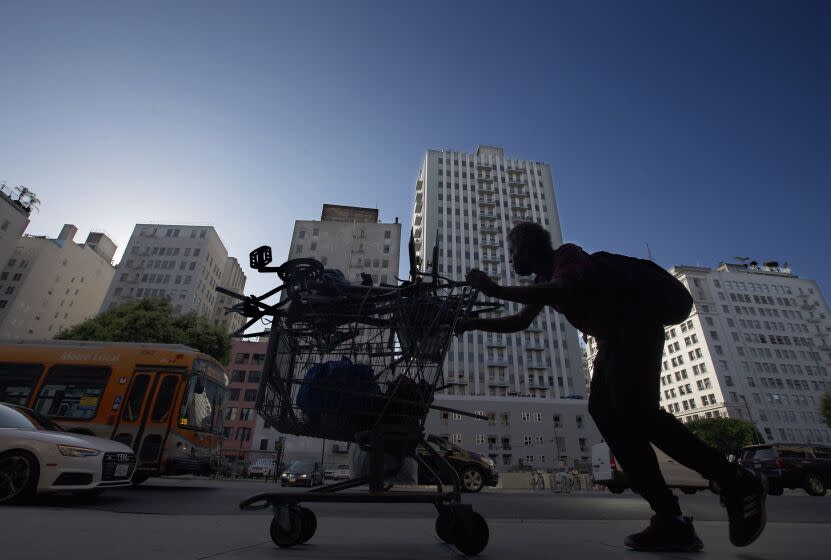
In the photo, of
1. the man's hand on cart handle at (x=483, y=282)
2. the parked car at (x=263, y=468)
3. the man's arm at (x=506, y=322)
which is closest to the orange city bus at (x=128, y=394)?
the man's arm at (x=506, y=322)

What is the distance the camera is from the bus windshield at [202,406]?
29.2ft

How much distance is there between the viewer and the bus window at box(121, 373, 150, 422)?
28.6ft

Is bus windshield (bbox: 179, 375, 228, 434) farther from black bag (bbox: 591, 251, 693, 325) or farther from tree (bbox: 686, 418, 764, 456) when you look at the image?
tree (bbox: 686, 418, 764, 456)

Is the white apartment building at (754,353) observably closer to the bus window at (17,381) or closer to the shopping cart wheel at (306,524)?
the shopping cart wheel at (306,524)

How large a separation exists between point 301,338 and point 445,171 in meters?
79.2

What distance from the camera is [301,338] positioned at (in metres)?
3.03

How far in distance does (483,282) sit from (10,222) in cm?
6943

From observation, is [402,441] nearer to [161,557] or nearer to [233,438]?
[161,557]

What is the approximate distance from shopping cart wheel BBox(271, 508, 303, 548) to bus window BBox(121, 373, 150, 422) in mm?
8240

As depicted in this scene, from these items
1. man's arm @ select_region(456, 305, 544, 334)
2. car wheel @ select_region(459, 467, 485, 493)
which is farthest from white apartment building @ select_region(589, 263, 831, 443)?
man's arm @ select_region(456, 305, 544, 334)

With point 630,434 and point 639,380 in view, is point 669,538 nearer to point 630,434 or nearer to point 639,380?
point 630,434

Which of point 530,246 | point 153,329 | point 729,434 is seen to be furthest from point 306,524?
point 729,434

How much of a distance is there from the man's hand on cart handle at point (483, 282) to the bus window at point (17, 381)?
11044mm

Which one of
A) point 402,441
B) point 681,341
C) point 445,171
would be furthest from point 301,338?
point 681,341
